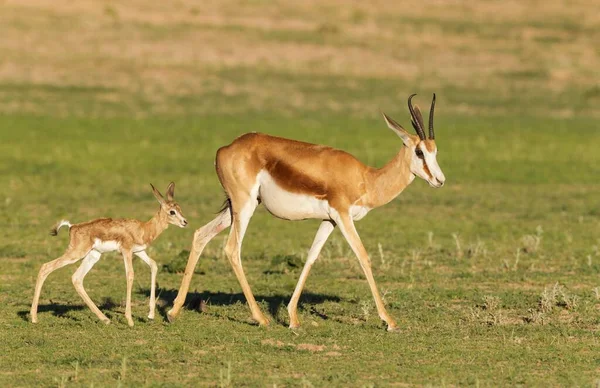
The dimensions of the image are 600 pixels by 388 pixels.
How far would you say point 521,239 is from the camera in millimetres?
17812

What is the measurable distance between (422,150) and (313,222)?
365 inches

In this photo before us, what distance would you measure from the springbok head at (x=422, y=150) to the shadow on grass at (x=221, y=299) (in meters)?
1.93

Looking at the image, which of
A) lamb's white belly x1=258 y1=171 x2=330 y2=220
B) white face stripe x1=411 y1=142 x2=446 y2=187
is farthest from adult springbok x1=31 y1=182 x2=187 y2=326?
white face stripe x1=411 y1=142 x2=446 y2=187

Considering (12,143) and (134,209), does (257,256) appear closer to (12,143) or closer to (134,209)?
(134,209)

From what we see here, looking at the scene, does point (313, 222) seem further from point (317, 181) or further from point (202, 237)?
point (317, 181)

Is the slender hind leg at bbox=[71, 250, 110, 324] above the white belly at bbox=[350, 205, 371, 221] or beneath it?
beneath

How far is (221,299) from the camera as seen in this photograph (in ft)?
44.3

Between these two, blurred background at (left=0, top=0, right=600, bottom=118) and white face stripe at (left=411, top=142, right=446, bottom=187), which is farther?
blurred background at (left=0, top=0, right=600, bottom=118)

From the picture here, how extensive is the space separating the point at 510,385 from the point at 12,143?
2053 cm

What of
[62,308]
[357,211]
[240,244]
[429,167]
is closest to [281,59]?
[62,308]

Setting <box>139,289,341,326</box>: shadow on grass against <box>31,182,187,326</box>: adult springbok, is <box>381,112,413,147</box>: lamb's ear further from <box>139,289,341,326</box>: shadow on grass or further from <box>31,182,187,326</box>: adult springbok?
<box>31,182,187,326</box>: adult springbok

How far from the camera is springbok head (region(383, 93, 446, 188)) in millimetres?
11297

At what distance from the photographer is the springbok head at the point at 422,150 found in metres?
11.3

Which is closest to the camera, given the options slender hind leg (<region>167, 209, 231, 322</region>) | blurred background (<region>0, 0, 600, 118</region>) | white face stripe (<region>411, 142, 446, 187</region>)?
white face stripe (<region>411, 142, 446, 187</region>)
